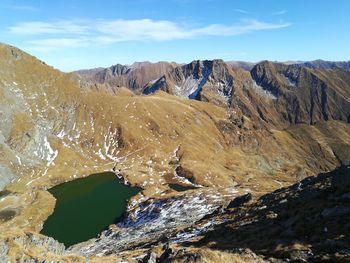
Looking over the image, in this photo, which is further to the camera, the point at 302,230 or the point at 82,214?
the point at 82,214

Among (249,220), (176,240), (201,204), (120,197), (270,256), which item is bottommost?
(120,197)

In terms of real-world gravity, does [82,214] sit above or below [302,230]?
below

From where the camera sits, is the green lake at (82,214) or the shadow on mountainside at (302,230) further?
the green lake at (82,214)

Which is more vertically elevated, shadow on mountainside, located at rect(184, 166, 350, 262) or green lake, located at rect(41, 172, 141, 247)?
shadow on mountainside, located at rect(184, 166, 350, 262)

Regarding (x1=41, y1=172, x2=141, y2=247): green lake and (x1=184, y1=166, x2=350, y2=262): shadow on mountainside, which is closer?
(x1=184, y1=166, x2=350, y2=262): shadow on mountainside

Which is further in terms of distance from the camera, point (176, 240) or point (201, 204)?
point (201, 204)

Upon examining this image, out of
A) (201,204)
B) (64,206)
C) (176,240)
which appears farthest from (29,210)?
(176,240)

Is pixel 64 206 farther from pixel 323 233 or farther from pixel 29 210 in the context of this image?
pixel 323 233

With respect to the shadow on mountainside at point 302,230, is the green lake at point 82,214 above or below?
below
